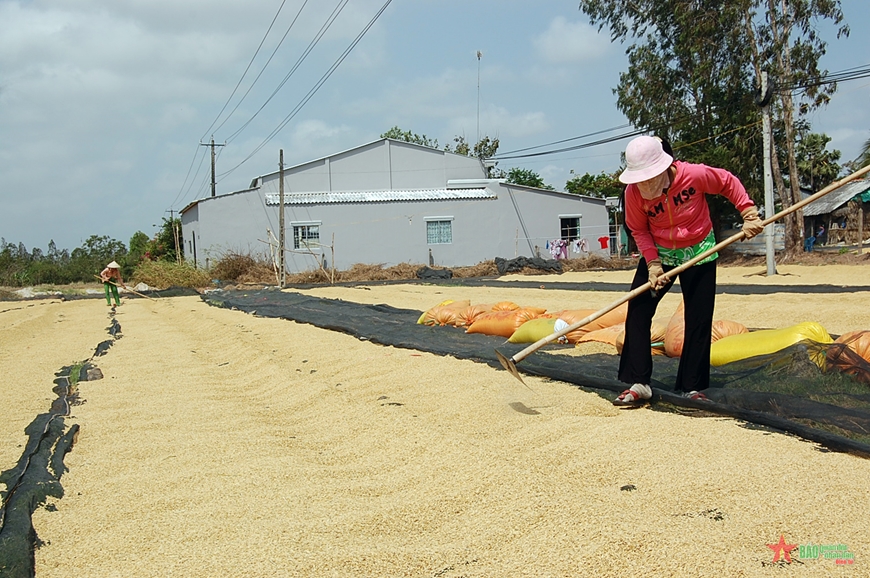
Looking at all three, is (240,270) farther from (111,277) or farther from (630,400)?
(630,400)

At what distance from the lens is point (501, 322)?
6.72 meters

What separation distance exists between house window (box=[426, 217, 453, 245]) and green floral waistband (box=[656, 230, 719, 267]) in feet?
78.6

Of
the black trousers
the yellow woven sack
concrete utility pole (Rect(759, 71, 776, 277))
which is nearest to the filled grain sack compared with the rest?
the yellow woven sack

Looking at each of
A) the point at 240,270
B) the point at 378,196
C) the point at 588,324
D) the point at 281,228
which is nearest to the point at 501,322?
the point at 588,324

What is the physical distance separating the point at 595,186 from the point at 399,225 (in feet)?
50.3

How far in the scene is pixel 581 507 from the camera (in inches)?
93.2

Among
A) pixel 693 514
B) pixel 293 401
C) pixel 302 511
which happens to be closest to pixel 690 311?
pixel 693 514

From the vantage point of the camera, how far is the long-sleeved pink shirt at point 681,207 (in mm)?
3623

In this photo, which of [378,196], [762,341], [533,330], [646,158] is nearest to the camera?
[646,158]

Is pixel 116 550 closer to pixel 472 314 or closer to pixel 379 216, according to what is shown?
pixel 472 314

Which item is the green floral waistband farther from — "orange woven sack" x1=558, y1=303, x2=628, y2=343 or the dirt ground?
"orange woven sack" x1=558, y1=303, x2=628, y2=343

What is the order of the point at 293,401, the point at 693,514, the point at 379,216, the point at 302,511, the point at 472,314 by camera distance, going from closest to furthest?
1. the point at 693,514
2. the point at 302,511
3. the point at 293,401
4. the point at 472,314
5. the point at 379,216

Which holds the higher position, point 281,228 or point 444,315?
point 281,228

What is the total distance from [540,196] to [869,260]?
1335 centimetres
